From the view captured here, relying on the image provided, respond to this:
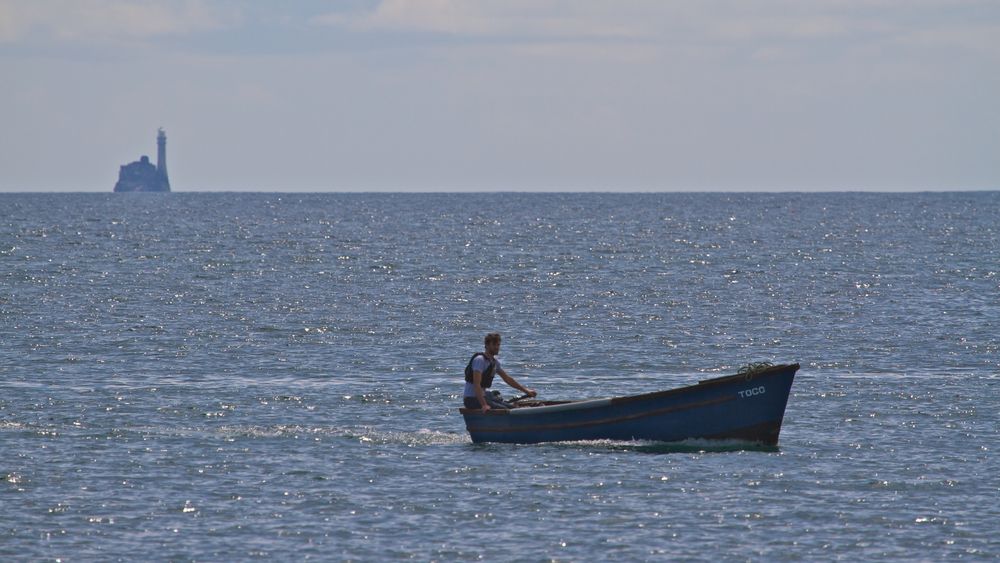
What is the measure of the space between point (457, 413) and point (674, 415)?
18.9ft

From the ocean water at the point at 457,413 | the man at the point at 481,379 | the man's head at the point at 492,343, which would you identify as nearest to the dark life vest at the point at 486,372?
the man at the point at 481,379

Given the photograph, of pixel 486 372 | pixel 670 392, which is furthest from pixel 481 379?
pixel 670 392

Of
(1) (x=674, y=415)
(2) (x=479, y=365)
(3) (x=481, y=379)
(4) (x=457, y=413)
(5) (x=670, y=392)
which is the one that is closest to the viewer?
(5) (x=670, y=392)

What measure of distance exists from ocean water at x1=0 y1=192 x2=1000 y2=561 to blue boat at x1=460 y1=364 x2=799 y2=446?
32 cm

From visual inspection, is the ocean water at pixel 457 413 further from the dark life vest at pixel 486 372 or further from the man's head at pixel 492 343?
the man's head at pixel 492 343

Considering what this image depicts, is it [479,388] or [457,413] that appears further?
[457,413]

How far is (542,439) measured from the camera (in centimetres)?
2672

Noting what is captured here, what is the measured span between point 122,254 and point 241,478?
6414 cm

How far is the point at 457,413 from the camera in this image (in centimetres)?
3052

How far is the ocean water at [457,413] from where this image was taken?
65.8ft

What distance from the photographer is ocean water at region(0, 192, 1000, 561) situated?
2006 cm

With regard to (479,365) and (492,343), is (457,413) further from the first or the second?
(492,343)

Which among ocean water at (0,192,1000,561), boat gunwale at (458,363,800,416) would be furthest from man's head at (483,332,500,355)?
ocean water at (0,192,1000,561)

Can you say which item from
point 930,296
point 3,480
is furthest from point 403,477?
point 930,296
